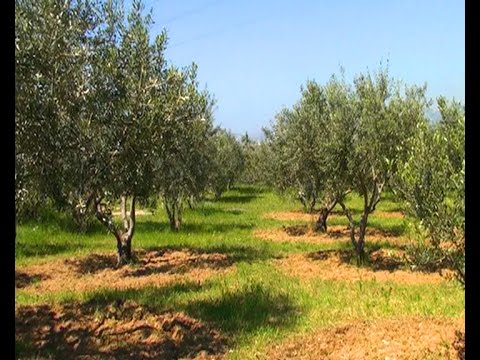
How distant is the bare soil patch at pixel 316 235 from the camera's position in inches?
954

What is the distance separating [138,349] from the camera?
9.19 metres

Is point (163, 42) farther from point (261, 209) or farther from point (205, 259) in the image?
point (261, 209)

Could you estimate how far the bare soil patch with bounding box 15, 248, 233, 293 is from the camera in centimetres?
1496

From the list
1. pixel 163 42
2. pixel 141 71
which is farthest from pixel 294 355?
pixel 163 42

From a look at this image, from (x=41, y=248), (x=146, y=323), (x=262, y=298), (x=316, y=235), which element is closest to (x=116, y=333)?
(x=146, y=323)

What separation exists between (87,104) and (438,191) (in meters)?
6.97

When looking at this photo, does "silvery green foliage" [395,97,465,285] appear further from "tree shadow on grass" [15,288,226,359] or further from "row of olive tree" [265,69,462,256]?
"row of olive tree" [265,69,462,256]

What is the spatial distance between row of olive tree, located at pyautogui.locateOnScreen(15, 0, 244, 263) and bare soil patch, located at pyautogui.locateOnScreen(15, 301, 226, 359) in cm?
244

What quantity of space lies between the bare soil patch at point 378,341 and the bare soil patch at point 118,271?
20.6 feet

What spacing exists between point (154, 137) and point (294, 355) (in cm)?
678

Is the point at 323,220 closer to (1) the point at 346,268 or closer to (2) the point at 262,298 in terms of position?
(1) the point at 346,268

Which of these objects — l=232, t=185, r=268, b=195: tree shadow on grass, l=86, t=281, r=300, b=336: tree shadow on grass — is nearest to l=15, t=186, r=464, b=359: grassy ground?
l=86, t=281, r=300, b=336: tree shadow on grass

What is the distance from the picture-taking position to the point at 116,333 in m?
9.98

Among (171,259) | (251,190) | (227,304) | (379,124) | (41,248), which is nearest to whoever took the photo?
(227,304)
